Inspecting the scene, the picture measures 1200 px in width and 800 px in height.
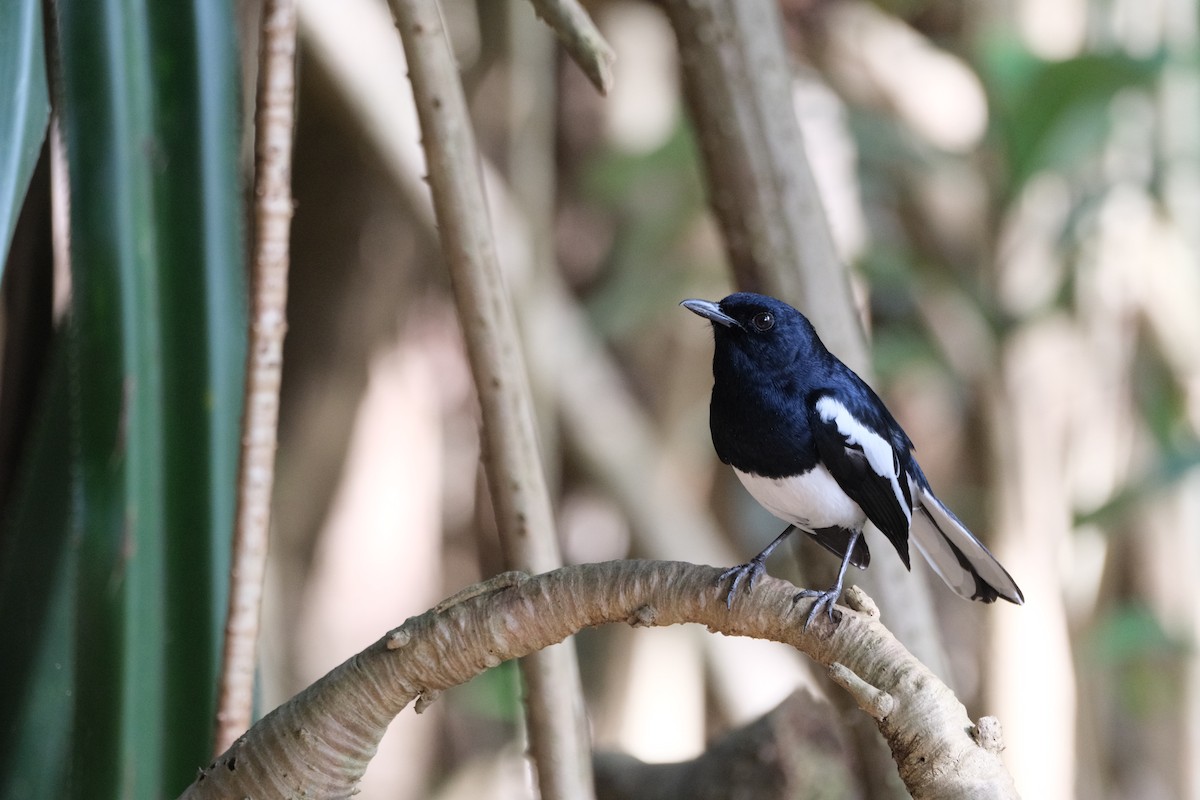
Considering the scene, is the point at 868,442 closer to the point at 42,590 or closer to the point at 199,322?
the point at 199,322

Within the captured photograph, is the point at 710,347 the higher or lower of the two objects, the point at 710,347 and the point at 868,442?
the higher

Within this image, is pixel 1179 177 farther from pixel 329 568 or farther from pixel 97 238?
pixel 97 238

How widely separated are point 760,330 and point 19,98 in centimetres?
75

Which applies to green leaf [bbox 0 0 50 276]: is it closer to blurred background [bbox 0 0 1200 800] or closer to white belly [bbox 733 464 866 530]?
white belly [bbox 733 464 866 530]

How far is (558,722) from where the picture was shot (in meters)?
1.03

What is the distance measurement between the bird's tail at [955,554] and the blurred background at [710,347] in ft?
2.83

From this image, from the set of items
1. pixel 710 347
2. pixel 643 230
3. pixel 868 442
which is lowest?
pixel 868 442

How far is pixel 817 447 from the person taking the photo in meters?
1.24

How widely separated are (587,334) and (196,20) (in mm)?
1901

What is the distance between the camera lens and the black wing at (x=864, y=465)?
3.86 feet

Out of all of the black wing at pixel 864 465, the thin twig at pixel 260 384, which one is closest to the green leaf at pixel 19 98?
the thin twig at pixel 260 384

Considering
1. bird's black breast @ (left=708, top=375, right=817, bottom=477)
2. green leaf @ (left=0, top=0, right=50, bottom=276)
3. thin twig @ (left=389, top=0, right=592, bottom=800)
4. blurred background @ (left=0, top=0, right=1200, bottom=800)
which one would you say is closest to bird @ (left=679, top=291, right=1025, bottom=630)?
bird's black breast @ (left=708, top=375, right=817, bottom=477)

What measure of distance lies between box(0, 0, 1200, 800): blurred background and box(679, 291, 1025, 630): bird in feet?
3.01

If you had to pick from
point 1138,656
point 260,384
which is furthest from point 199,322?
point 1138,656
